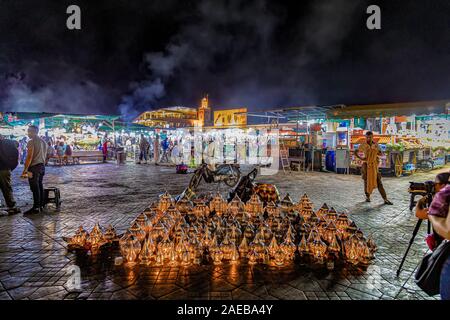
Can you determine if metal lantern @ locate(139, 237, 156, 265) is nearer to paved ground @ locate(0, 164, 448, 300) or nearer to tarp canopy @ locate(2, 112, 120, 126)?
paved ground @ locate(0, 164, 448, 300)

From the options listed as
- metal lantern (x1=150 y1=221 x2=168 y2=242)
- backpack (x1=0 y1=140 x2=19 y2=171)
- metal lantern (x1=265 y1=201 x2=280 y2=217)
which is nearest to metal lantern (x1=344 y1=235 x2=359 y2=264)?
metal lantern (x1=265 y1=201 x2=280 y2=217)

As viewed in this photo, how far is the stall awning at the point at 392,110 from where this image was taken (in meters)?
12.5

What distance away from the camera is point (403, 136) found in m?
16.0

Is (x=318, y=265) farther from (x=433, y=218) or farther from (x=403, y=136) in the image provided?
(x=403, y=136)

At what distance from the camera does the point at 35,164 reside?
20.6 ft

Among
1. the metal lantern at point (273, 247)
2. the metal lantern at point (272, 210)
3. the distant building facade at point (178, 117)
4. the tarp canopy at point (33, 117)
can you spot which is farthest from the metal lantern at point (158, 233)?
the distant building facade at point (178, 117)

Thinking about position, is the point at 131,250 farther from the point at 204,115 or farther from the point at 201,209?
the point at 204,115

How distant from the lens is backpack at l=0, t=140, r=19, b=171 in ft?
20.3

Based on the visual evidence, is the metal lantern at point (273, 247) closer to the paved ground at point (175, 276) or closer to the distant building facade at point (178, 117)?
the paved ground at point (175, 276)

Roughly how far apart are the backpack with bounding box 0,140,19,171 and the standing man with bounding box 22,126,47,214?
455 millimetres

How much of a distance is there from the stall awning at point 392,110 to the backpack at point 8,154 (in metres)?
15.1

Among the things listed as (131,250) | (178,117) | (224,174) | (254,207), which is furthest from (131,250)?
(178,117)

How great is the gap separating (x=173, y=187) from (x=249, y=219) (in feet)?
19.0

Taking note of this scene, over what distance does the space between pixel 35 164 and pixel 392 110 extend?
15.3 m
